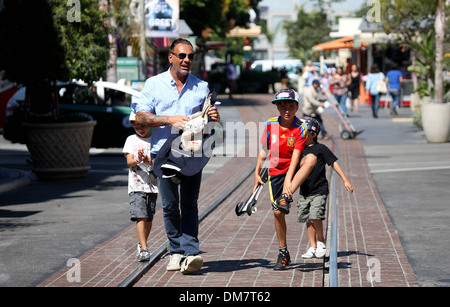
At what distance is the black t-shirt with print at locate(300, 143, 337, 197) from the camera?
7715 millimetres

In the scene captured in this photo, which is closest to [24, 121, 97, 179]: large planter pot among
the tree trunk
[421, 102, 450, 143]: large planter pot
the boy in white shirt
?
the boy in white shirt

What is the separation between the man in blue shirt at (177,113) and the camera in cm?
695

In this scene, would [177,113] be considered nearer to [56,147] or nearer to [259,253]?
[259,253]

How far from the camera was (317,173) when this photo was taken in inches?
306

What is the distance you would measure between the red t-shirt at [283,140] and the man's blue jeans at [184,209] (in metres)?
0.70

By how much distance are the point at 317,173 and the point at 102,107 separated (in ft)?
37.7

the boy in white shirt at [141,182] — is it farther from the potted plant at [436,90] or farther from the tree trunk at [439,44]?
the tree trunk at [439,44]

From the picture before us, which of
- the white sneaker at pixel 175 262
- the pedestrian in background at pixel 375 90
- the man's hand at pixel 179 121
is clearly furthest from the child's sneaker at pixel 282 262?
the pedestrian in background at pixel 375 90

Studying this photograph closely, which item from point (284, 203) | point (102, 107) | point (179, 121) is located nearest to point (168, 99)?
point (179, 121)

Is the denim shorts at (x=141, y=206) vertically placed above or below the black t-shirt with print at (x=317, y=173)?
below

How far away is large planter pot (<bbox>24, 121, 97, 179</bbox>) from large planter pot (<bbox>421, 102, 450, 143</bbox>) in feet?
29.2

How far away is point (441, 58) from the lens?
2091 centimetres

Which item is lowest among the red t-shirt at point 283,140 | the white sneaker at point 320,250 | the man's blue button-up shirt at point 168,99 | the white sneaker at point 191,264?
the white sneaker at point 320,250

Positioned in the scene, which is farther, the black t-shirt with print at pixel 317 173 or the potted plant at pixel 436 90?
the potted plant at pixel 436 90
